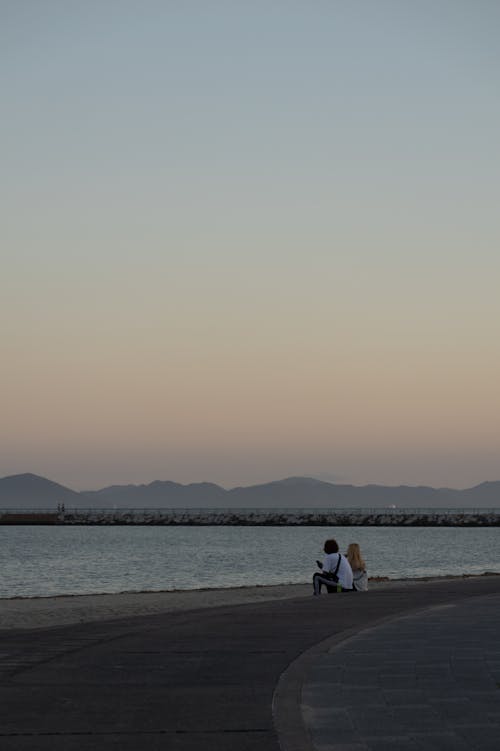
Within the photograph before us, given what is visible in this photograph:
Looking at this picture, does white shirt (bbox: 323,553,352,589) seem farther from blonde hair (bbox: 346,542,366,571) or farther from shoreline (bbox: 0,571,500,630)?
blonde hair (bbox: 346,542,366,571)

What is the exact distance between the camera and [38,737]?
9.14 meters

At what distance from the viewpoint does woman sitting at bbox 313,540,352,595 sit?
26.1m

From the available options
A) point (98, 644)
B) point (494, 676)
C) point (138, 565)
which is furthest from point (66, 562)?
point (494, 676)

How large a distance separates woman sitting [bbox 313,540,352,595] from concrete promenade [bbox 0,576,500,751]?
6455 mm

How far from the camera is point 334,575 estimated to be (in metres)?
26.2

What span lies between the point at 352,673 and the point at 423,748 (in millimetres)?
3964

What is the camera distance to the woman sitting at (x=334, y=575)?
26.1m

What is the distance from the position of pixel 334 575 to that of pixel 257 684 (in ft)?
47.4

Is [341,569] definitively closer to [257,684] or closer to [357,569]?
[357,569]

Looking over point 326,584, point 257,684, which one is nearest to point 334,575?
point 326,584

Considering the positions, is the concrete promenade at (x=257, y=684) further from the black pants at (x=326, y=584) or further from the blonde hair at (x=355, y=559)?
the blonde hair at (x=355, y=559)

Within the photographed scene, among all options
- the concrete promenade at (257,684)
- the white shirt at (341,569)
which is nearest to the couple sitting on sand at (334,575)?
the white shirt at (341,569)

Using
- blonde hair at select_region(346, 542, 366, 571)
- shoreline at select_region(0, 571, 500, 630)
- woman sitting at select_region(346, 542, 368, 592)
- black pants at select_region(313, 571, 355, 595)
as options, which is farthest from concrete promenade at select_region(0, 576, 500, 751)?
blonde hair at select_region(346, 542, 366, 571)

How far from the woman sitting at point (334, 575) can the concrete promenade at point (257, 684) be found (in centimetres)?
645
